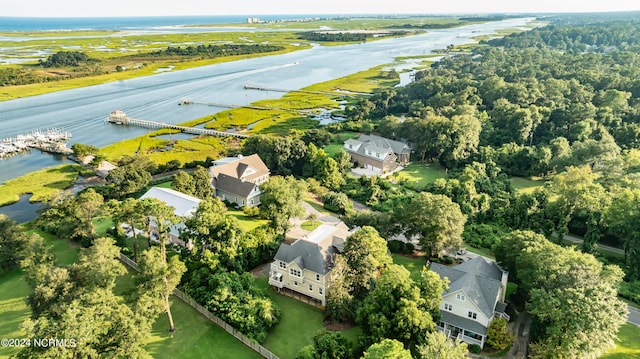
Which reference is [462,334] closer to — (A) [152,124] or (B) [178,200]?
(B) [178,200]

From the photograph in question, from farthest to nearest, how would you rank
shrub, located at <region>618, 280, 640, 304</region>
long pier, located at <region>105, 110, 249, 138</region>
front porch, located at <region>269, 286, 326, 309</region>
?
1. long pier, located at <region>105, 110, 249, 138</region>
2. front porch, located at <region>269, 286, 326, 309</region>
3. shrub, located at <region>618, 280, 640, 304</region>

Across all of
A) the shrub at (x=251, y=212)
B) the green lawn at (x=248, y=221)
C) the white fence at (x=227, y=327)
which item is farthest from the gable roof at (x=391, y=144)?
the white fence at (x=227, y=327)

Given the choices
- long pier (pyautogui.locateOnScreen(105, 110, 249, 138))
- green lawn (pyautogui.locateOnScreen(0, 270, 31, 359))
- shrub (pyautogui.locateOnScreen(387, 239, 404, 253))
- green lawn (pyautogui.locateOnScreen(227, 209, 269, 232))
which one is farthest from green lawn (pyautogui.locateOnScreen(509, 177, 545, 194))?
green lawn (pyautogui.locateOnScreen(0, 270, 31, 359))

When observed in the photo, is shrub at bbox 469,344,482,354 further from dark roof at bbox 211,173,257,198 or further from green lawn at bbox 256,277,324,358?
dark roof at bbox 211,173,257,198

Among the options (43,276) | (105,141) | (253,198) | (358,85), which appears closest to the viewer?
(43,276)

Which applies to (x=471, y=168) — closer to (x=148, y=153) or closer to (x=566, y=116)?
(x=566, y=116)

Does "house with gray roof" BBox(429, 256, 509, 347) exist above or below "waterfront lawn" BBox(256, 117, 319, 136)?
above

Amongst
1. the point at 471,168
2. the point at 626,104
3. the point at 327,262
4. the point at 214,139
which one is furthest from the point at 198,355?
the point at 626,104
